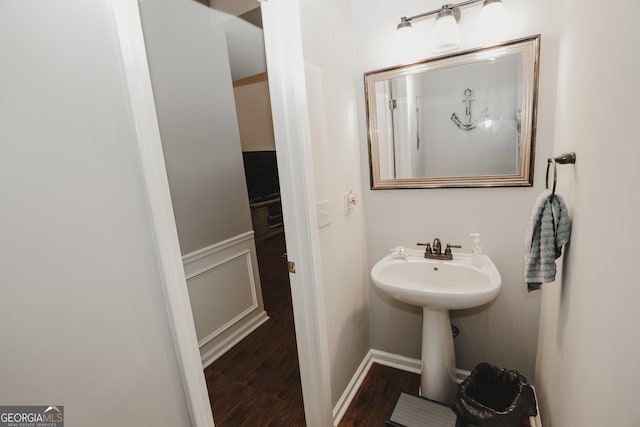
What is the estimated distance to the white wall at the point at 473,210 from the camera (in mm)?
1396

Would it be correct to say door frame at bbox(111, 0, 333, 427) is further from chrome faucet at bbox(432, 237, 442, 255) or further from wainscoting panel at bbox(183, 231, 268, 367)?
wainscoting panel at bbox(183, 231, 268, 367)

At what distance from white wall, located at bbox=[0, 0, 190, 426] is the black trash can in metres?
1.30

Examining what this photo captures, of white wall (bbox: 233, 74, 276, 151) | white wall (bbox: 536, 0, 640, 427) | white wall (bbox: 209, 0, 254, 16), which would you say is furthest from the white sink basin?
white wall (bbox: 233, 74, 276, 151)

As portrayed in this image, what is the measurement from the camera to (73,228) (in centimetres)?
64

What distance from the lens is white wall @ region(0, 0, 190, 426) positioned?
560 mm

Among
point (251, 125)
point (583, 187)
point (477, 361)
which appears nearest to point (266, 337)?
point (477, 361)

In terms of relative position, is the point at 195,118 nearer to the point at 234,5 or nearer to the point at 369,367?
the point at 234,5

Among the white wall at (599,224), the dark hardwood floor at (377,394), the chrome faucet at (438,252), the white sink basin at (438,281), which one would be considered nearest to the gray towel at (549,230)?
the white wall at (599,224)

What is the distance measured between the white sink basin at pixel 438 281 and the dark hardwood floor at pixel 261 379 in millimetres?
987

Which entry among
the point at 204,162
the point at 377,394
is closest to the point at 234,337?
the point at 377,394

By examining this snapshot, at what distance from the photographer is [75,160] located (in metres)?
0.64

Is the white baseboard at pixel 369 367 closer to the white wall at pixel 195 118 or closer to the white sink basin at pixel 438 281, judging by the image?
the white sink basin at pixel 438 281

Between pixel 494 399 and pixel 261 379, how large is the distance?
1439 millimetres

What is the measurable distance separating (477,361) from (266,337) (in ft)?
5.34
